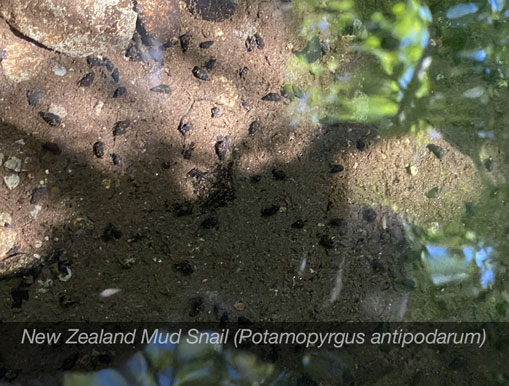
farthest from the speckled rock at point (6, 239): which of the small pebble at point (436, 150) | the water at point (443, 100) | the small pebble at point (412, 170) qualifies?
the small pebble at point (436, 150)

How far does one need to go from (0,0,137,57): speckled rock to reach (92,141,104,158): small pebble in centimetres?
28

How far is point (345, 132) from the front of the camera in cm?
194

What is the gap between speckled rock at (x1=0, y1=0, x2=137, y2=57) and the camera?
60.3 inches

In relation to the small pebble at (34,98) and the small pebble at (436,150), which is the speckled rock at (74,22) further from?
the small pebble at (436,150)

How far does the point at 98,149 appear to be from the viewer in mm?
1645

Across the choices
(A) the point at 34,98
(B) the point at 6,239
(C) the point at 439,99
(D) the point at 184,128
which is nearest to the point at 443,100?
(C) the point at 439,99

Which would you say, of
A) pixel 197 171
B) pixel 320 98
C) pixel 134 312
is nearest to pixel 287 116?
pixel 320 98

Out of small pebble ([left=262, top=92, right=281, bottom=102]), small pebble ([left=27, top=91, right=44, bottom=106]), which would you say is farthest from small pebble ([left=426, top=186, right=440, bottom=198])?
small pebble ([left=27, top=91, right=44, bottom=106])

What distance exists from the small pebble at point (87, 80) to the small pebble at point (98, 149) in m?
0.18

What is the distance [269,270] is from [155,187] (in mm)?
441

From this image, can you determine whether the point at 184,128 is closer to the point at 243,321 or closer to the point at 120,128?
the point at 120,128

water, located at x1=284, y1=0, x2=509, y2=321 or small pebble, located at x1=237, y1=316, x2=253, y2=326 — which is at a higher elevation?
water, located at x1=284, y1=0, x2=509, y2=321

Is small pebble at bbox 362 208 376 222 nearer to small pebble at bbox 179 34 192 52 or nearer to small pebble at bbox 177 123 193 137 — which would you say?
small pebble at bbox 177 123 193 137

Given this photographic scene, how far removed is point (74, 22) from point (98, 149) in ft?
1.20
